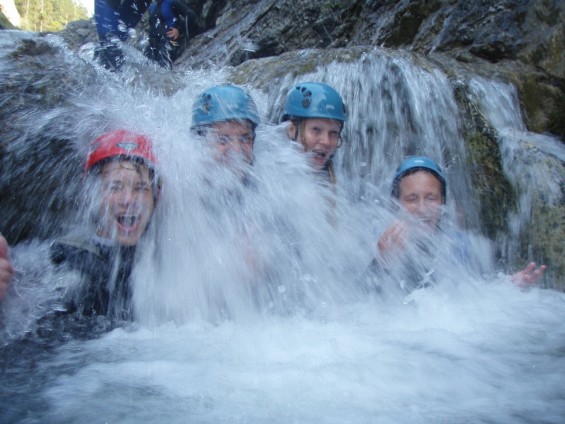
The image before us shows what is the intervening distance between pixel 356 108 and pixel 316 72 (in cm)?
60

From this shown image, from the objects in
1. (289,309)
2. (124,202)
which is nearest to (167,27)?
(124,202)

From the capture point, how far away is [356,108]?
5430 millimetres

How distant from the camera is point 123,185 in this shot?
3.40 metres

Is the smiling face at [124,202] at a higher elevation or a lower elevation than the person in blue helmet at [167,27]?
lower

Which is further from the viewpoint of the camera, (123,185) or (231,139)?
(231,139)

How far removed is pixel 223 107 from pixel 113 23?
478 centimetres

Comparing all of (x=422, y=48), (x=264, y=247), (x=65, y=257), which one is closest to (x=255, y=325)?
(x=264, y=247)

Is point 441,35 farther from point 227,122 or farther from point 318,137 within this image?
point 227,122

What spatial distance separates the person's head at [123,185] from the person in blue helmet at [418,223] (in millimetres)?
1653

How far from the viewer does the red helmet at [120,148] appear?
3.46 m

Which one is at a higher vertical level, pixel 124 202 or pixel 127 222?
pixel 124 202

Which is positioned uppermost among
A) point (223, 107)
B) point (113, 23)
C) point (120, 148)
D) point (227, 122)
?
point (113, 23)

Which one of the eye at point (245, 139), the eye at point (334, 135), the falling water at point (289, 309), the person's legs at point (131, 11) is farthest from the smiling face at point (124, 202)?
the person's legs at point (131, 11)

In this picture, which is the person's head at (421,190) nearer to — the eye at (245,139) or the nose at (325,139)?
the nose at (325,139)
